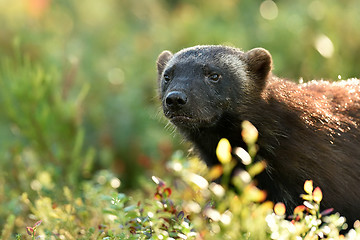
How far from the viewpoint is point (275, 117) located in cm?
381

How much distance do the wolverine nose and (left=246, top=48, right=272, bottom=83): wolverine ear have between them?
674 millimetres

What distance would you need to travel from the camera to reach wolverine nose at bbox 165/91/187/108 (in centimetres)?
373

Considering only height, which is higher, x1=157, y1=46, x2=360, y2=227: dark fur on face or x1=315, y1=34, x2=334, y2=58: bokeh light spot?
x1=157, y1=46, x2=360, y2=227: dark fur on face

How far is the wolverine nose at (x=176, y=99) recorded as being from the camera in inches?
147

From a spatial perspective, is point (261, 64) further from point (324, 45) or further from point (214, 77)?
point (324, 45)

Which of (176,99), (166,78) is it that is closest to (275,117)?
(176,99)

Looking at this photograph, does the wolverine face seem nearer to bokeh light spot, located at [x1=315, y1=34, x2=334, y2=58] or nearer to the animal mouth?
the animal mouth

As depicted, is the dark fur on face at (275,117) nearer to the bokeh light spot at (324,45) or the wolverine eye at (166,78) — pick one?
the wolverine eye at (166,78)

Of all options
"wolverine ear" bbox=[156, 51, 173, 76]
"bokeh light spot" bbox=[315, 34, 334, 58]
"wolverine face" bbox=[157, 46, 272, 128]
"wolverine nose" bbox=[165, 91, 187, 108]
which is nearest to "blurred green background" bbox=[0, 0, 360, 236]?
"bokeh light spot" bbox=[315, 34, 334, 58]

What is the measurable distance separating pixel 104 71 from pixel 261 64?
4.38 m

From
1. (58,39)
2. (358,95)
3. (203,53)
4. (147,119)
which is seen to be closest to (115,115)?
(147,119)

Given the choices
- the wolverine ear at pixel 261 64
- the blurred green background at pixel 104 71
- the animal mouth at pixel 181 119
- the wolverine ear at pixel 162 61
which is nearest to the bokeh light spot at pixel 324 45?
the blurred green background at pixel 104 71

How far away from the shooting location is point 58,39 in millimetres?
8859

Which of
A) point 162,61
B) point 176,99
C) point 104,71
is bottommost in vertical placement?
point 104,71
